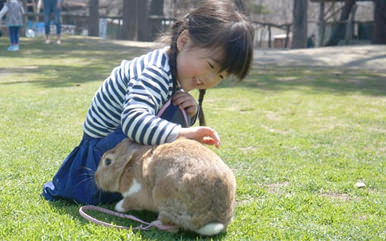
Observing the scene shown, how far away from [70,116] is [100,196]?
302cm

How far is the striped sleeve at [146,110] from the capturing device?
2.27m

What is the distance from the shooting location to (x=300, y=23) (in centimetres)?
1681

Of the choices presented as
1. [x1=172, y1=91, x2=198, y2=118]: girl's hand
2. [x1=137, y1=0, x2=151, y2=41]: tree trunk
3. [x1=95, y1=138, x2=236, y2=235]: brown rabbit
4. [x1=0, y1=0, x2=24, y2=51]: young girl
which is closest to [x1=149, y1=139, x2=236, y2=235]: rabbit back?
[x1=95, y1=138, x2=236, y2=235]: brown rabbit

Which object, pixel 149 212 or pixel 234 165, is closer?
pixel 149 212

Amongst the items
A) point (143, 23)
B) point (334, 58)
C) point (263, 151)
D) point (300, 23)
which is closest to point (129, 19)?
point (143, 23)

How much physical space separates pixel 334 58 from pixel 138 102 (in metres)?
10.4

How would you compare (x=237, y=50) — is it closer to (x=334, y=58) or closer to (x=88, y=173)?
(x=88, y=173)

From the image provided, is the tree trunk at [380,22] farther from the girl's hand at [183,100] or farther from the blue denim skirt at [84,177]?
the blue denim skirt at [84,177]

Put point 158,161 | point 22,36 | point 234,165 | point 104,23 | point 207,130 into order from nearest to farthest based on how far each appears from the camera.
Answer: point 158,161, point 207,130, point 234,165, point 22,36, point 104,23

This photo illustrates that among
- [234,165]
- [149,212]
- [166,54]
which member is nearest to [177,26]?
[166,54]

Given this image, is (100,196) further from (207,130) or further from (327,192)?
(327,192)

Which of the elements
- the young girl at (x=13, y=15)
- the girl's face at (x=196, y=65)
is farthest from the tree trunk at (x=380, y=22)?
the girl's face at (x=196, y=65)

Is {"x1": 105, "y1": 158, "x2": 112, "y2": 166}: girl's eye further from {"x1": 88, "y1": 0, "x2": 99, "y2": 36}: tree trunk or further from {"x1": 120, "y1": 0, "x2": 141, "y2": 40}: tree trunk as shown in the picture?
{"x1": 88, "y1": 0, "x2": 99, "y2": 36}: tree trunk

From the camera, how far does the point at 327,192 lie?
3047mm
